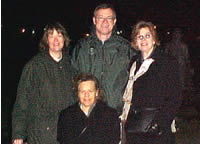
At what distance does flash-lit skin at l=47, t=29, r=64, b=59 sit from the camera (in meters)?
3.63

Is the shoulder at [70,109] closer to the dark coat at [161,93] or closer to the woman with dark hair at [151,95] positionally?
the woman with dark hair at [151,95]

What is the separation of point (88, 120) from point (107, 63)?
2.22 feet

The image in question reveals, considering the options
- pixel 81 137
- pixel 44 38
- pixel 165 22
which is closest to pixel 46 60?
pixel 44 38

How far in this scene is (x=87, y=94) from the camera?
152 inches

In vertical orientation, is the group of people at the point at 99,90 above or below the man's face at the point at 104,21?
below

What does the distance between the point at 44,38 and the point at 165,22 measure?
2138cm

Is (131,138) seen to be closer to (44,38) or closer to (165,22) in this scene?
(44,38)

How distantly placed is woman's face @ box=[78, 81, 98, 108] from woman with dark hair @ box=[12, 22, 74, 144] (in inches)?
8.6

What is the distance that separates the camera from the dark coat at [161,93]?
330 cm

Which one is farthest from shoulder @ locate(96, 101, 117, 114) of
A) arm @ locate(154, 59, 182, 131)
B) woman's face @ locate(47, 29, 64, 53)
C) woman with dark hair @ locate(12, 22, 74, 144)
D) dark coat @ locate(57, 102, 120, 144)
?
woman's face @ locate(47, 29, 64, 53)

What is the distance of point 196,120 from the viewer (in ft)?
26.6

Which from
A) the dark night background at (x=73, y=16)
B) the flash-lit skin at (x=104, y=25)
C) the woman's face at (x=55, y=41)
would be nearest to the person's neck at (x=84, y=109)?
the woman's face at (x=55, y=41)

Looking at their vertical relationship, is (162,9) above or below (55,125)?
above

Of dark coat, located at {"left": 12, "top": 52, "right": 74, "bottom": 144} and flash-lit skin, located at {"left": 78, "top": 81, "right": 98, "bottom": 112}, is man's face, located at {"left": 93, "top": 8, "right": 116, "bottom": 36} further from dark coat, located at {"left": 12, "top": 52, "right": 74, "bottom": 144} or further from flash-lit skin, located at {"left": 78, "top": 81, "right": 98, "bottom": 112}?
dark coat, located at {"left": 12, "top": 52, "right": 74, "bottom": 144}
